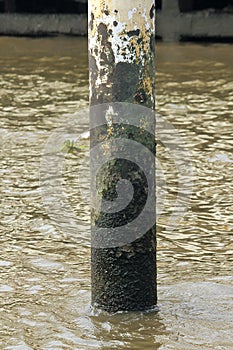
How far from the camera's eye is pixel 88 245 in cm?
496

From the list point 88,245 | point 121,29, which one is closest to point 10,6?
point 88,245

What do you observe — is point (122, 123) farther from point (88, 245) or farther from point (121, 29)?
point (88, 245)

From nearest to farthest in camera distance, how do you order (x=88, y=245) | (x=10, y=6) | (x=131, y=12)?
(x=131, y=12)
(x=88, y=245)
(x=10, y=6)

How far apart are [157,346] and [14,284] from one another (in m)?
0.96

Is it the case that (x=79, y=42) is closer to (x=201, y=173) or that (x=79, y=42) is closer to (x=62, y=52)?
(x=62, y=52)

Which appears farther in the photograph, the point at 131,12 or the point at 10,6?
the point at 10,6

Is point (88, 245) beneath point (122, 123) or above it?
beneath

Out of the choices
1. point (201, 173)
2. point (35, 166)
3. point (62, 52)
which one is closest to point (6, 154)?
point (35, 166)

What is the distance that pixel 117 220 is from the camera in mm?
3820

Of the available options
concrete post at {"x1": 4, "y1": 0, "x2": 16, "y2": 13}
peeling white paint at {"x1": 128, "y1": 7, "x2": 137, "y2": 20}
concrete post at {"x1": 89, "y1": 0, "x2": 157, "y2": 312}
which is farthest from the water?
concrete post at {"x1": 4, "y1": 0, "x2": 16, "y2": 13}

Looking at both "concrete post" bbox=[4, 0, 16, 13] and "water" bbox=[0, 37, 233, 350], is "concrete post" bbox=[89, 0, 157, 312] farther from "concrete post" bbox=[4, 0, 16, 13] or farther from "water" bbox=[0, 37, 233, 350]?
"concrete post" bbox=[4, 0, 16, 13]

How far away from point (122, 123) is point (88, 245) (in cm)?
136

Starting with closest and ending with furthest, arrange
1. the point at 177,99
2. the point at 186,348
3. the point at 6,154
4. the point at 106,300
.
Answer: the point at 186,348 → the point at 106,300 → the point at 6,154 → the point at 177,99

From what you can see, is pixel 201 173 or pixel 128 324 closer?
pixel 128 324
